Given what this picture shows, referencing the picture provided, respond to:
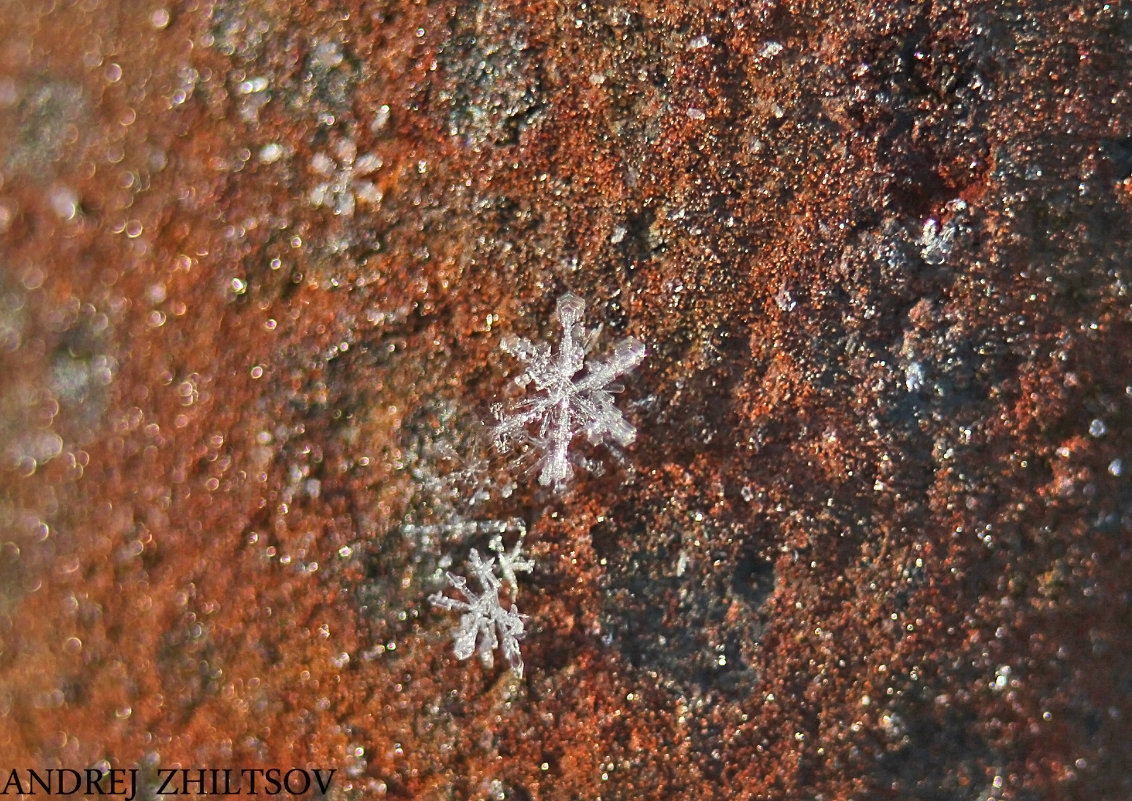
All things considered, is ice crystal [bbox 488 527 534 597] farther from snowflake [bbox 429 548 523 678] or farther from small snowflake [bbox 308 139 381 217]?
small snowflake [bbox 308 139 381 217]

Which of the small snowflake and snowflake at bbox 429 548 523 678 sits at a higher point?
the small snowflake

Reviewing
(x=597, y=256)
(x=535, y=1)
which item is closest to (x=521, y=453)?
(x=597, y=256)

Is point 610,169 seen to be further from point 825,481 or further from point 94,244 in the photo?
point 94,244

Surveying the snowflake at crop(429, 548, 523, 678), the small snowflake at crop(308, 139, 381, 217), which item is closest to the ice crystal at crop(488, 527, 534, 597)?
the snowflake at crop(429, 548, 523, 678)

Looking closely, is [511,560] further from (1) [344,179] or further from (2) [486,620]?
(1) [344,179]

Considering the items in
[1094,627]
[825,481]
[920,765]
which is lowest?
[920,765]

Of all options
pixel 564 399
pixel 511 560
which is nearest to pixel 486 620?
pixel 511 560
